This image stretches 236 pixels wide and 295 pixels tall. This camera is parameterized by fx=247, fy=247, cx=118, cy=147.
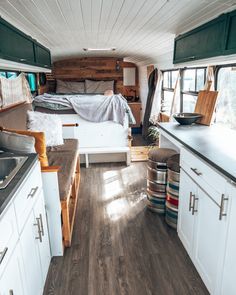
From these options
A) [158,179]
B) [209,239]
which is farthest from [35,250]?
[158,179]

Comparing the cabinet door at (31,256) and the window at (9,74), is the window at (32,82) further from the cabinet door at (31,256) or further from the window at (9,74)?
the cabinet door at (31,256)

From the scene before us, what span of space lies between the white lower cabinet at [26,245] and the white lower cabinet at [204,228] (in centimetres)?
110

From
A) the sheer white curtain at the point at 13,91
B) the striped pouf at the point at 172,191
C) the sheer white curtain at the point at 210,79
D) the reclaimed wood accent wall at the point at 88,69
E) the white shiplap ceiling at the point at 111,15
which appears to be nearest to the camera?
the white shiplap ceiling at the point at 111,15

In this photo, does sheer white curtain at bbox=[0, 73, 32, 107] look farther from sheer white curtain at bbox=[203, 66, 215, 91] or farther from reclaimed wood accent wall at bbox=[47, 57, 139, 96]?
reclaimed wood accent wall at bbox=[47, 57, 139, 96]

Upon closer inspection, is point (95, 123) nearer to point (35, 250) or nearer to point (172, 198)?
point (172, 198)

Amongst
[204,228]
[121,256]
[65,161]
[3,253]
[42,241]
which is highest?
[3,253]

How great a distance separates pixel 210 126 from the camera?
2.60 m

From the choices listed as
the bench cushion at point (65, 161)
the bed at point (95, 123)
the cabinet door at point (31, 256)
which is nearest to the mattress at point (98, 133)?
the bed at point (95, 123)

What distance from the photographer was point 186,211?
79.0 inches

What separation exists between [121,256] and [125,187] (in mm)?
1326

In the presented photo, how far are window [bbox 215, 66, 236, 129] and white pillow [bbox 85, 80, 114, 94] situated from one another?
14.5 feet

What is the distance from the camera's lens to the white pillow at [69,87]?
22.2 feet

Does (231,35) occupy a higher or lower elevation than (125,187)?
higher

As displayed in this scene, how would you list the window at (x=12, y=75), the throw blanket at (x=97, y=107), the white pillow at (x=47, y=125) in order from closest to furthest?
the white pillow at (x=47, y=125), the window at (x=12, y=75), the throw blanket at (x=97, y=107)
